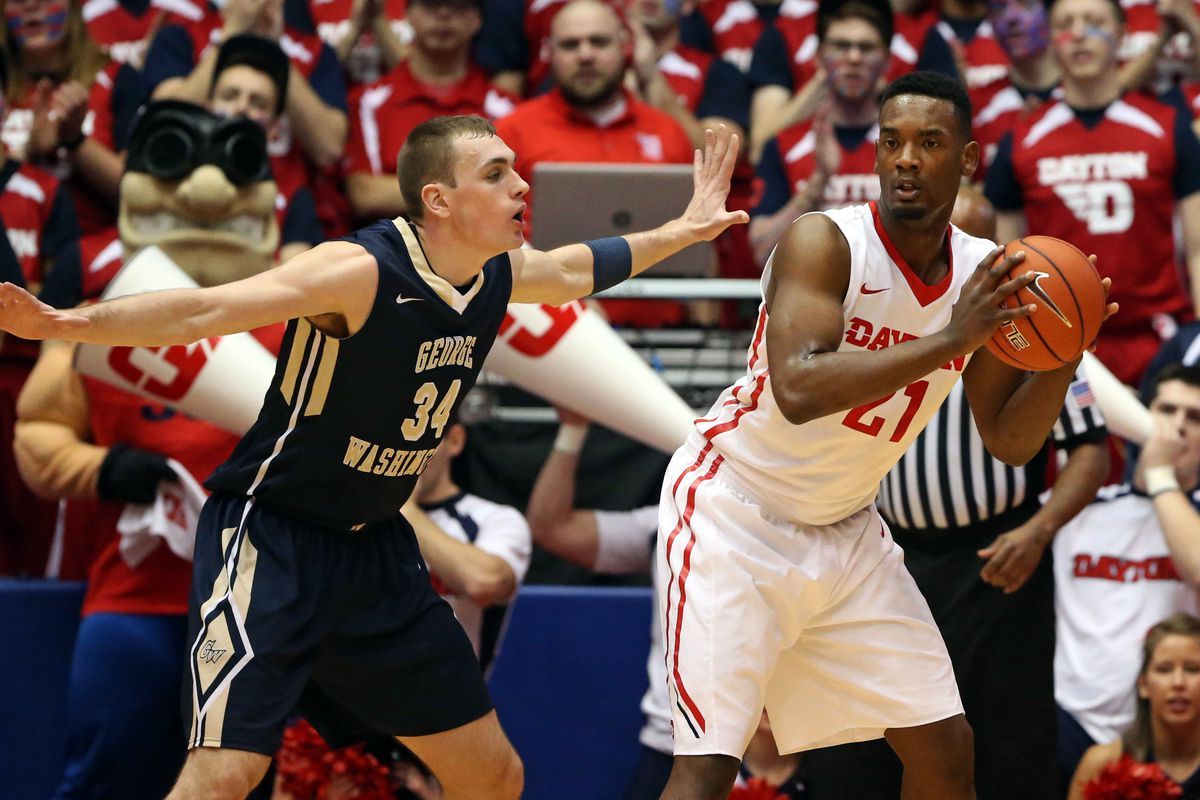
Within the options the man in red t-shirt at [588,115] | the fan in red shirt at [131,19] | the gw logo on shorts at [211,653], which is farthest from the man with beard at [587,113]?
the gw logo on shorts at [211,653]

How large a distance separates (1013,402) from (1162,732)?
81.4 inches

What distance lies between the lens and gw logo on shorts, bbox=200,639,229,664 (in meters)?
4.07

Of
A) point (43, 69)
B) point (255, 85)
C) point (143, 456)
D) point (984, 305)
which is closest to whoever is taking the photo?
point (984, 305)

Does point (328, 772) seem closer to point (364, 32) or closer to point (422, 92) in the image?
point (422, 92)

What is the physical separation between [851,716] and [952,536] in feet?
4.45

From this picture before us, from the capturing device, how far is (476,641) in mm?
6008

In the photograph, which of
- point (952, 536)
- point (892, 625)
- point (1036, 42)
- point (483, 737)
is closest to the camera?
point (892, 625)

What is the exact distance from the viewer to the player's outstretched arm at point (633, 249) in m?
4.58

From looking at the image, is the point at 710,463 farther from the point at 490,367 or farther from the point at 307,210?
the point at 307,210

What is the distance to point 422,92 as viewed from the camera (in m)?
7.93

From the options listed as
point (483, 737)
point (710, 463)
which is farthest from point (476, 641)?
point (710, 463)

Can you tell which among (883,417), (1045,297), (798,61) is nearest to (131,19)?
(798,61)

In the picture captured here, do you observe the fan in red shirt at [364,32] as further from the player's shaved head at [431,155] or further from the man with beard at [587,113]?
the player's shaved head at [431,155]

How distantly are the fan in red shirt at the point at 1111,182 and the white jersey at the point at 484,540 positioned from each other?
107 inches
